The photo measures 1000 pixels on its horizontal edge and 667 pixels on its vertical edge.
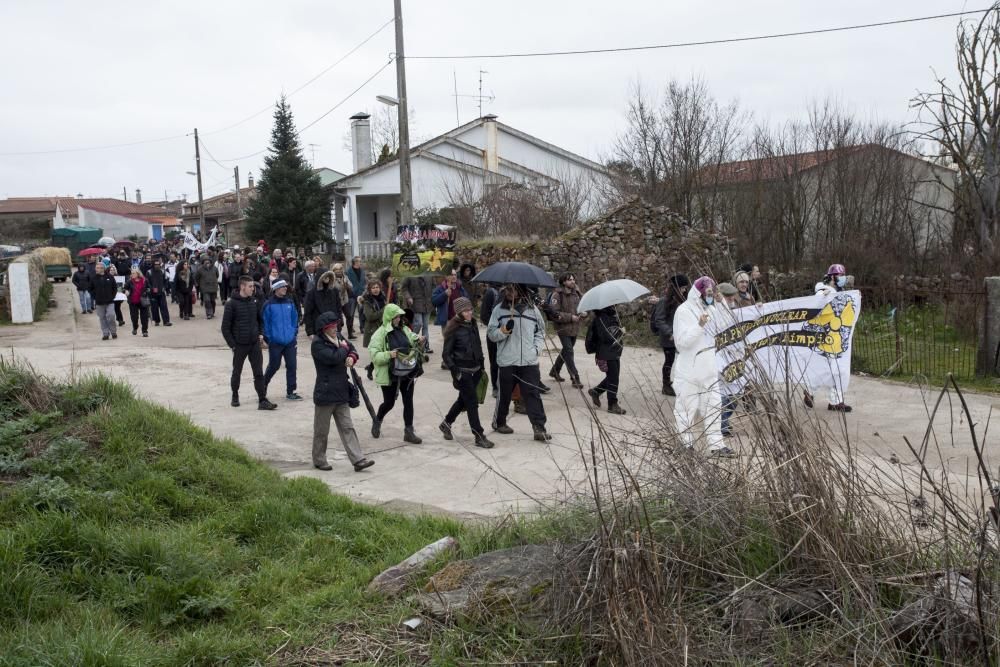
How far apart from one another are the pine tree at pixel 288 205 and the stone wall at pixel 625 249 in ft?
75.9

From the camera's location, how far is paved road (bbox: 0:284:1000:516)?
7.31 m

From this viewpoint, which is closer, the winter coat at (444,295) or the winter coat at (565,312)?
the winter coat at (565,312)

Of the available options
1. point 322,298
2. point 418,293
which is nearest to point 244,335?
point 322,298

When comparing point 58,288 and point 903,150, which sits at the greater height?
point 903,150

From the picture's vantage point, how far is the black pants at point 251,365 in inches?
438

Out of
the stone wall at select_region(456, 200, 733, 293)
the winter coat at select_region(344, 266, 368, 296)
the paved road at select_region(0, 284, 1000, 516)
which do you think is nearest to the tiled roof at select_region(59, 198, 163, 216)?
the winter coat at select_region(344, 266, 368, 296)

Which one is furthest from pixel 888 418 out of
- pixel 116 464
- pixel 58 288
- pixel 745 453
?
pixel 58 288

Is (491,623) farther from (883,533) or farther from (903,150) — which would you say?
(903,150)

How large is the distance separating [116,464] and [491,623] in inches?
162

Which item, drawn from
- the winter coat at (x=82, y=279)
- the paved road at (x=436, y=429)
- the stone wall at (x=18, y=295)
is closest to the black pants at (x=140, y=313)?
the winter coat at (x=82, y=279)

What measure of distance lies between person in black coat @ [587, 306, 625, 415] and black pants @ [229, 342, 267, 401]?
4308mm

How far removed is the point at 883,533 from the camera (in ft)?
12.3

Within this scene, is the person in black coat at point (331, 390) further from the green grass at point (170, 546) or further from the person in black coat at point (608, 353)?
the person in black coat at point (608, 353)

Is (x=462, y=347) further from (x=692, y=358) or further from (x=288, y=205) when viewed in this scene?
(x=288, y=205)
